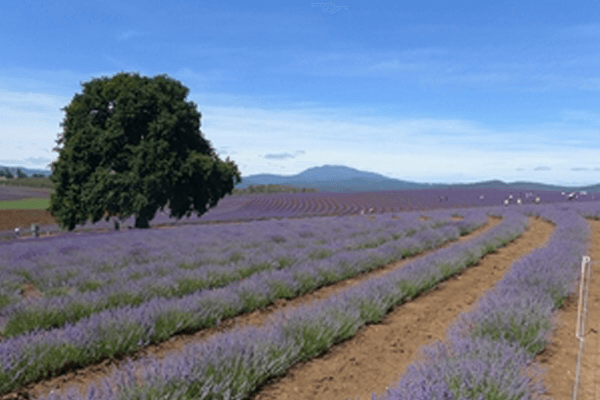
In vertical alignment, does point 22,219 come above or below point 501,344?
below

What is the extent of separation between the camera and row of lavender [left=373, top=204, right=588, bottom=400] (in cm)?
235

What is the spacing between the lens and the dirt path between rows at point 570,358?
306 centimetres

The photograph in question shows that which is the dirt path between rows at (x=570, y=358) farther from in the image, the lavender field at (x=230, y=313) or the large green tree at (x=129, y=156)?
the large green tree at (x=129, y=156)

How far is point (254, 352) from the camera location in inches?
120

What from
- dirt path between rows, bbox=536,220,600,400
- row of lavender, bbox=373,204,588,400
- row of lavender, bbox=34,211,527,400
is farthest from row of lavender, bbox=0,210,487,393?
dirt path between rows, bbox=536,220,600,400

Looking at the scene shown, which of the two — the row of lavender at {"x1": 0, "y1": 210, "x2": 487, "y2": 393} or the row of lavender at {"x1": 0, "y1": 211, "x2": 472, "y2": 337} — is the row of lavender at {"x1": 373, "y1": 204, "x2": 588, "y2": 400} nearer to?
the row of lavender at {"x1": 0, "y1": 210, "x2": 487, "y2": 393}

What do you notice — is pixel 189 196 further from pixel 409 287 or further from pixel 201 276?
pixel 409 287

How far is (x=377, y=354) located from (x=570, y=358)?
5.65 ft

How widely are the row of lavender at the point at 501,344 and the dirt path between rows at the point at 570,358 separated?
16cm

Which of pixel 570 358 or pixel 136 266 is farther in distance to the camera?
pixel 136 266

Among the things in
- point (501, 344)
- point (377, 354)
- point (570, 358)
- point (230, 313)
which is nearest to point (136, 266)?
point (230, 313)

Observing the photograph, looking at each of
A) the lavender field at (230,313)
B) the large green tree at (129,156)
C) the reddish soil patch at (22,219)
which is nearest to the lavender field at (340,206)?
the reddish soil patch at (22,219)

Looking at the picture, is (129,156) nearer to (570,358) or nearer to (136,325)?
(136,325)

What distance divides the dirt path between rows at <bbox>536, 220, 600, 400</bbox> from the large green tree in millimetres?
14054
